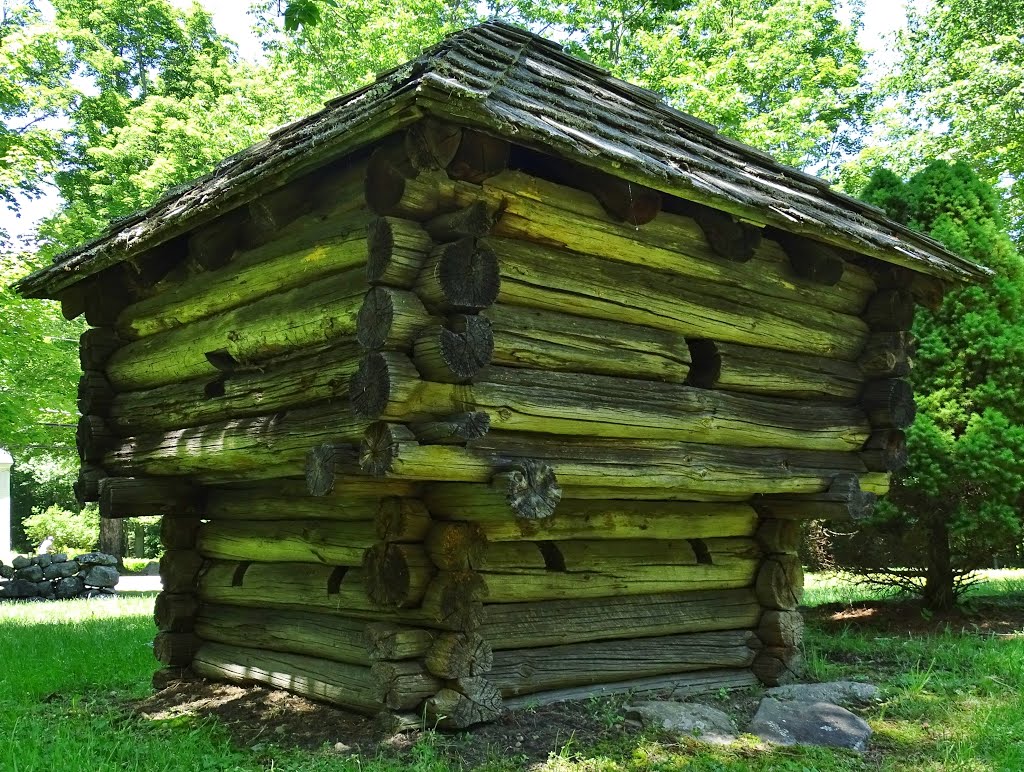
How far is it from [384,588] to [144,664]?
4477 mm

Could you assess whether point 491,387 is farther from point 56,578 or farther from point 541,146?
point 56,578

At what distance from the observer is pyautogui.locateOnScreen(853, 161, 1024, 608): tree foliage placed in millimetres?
9734

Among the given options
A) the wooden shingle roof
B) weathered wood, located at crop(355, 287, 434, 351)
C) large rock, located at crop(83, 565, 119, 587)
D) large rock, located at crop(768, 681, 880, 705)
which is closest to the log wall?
weathered wood, located at crop(355, 287, 434, 351)

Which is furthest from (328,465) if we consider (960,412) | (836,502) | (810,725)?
(960,412)

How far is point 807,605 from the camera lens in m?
12.5

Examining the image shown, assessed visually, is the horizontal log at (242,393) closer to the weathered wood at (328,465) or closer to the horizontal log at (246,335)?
the horizontal log at (246,335)

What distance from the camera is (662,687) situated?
6.87 meters

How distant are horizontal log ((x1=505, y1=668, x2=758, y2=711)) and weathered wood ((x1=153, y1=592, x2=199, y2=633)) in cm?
326

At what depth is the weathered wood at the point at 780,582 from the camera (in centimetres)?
763

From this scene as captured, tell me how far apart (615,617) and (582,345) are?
2.28m

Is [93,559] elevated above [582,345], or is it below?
below

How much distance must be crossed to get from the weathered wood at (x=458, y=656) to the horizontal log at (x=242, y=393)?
5.17 ft

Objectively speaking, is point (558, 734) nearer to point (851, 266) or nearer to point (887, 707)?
point (887, 707)

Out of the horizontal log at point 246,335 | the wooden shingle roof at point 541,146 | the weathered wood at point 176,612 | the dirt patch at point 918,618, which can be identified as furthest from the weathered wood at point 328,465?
the dirt patch at point 918,618
